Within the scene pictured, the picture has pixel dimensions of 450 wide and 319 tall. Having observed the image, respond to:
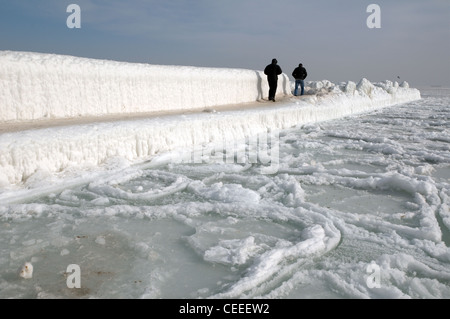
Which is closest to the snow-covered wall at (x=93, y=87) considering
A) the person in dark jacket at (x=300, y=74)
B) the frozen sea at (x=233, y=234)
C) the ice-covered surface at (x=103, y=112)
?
the ice-covered surface at (x=103, y=112)

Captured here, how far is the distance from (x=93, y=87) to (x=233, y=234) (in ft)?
13.4

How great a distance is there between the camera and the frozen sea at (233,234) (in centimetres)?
188

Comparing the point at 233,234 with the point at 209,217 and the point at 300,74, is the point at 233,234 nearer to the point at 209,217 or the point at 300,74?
the point at 209,217

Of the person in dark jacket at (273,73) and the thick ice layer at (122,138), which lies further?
the person in dark jacket at (273,73)

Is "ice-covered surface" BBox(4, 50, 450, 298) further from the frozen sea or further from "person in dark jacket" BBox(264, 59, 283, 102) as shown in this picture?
"person in dark jacket" BBox(264, 59, 283, 102)

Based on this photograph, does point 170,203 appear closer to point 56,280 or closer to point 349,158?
point 56,280

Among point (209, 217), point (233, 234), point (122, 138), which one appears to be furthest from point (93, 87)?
point (233, 234)

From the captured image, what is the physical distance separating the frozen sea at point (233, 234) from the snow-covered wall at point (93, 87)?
180cm

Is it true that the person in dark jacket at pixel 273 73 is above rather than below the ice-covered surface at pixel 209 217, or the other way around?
above

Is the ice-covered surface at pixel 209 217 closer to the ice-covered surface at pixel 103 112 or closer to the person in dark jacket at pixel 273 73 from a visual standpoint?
the ice-covered surface at pixel 103 112

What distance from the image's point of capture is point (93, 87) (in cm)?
561

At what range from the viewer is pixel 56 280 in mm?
1876

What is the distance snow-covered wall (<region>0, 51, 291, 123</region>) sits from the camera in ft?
15.3
